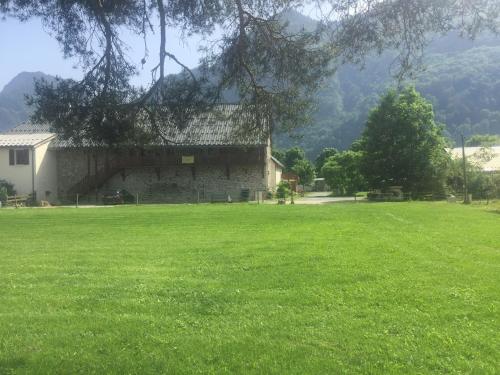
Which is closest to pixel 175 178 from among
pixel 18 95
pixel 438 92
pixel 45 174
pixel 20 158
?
pixel 45 174

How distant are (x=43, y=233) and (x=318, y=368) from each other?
48.6 ft

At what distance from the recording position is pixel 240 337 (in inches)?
253

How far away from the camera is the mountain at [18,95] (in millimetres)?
6371

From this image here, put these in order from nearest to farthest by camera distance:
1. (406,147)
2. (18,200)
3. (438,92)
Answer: (18,200), (438,92), (406,147)

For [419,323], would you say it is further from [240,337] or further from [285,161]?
[285,161]

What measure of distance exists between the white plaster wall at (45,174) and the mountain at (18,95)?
30.3 m

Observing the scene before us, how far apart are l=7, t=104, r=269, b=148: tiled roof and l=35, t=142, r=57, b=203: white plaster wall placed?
33.3 metres

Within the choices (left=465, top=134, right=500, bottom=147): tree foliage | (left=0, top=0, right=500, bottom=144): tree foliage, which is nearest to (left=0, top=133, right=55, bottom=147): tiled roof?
(left=0, top=0, right=500, bottom=144): tree foliage

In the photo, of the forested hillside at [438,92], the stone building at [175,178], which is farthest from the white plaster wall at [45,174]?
the forested hillside at [438,92]

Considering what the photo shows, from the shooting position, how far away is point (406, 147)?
4419 cm

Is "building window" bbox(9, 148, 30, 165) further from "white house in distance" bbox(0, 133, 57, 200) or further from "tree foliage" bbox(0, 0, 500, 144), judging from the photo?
"tree foliage" bbox(0, 0, 500, 144)

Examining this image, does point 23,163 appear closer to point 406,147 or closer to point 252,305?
point 406,147

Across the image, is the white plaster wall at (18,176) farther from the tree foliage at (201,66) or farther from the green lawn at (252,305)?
the tree foliage at (201,66)

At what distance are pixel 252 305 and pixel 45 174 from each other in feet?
113
